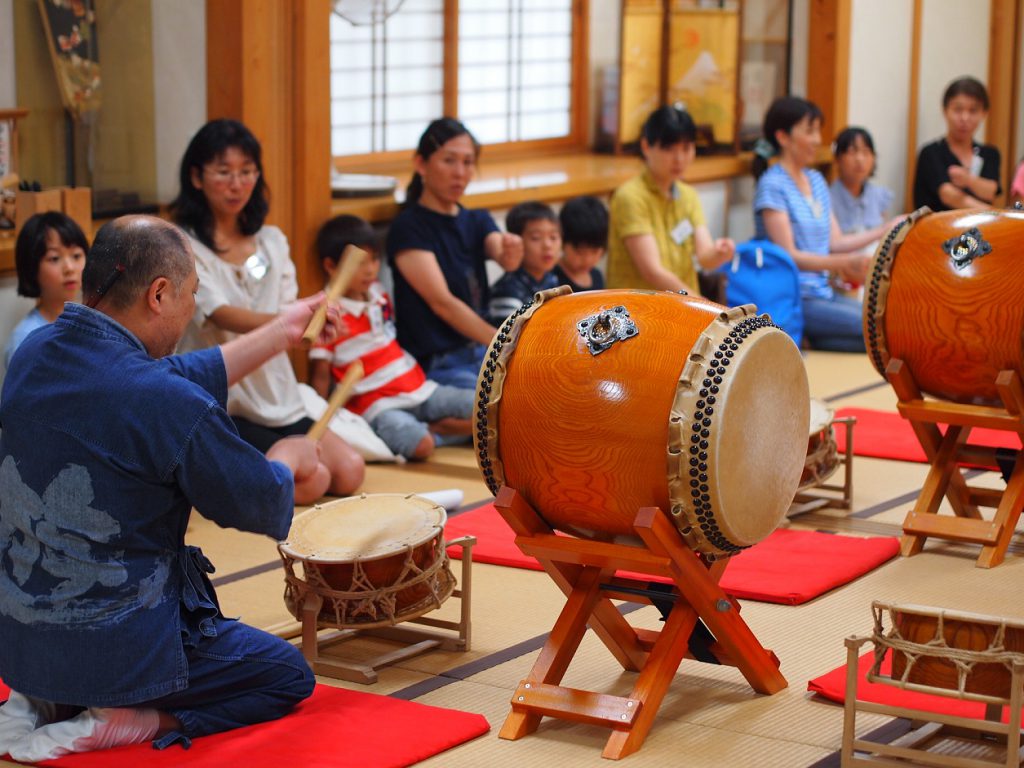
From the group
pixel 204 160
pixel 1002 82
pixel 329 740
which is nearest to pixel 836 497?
pixel 204 160

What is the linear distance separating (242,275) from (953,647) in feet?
8.47

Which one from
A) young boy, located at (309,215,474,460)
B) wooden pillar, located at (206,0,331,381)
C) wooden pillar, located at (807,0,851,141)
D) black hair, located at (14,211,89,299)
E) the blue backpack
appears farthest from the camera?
wooden pillar, located at (807,0,851,141)

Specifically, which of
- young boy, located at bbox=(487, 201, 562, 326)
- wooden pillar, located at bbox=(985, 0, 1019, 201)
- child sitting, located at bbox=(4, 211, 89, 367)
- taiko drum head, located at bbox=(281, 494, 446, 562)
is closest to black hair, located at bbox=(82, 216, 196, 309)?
taiko drum head, located at bbox=(281, 494, 446, 562)

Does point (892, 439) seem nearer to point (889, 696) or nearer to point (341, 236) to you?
point (341, 236)

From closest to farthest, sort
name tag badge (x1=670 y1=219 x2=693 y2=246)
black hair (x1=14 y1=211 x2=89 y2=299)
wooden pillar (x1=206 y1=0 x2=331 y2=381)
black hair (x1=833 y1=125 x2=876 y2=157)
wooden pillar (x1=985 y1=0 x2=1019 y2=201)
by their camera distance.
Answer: black hair (x1=14 y1=211 x2=89 y2=299), wooden pillar (x1=206 y1=0 x2=331 y2=381), name tag badge (x1=670 y1=219 x2=693 y2=246), black hair (x1=833 y1=125 x2=876 y2=157), wooden pillar (x1=985 y1=0 x2=1019 y2=201)

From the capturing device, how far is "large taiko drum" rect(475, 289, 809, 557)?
2.67 m

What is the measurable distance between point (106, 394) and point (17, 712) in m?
0.57

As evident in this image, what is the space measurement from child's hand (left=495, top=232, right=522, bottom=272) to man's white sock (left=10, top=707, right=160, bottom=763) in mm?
2799

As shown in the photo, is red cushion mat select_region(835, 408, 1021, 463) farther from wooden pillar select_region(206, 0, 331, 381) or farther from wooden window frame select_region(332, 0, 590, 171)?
wooden window frame select_region(332, 0, 590, 171)

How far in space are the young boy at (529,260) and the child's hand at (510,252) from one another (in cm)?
11

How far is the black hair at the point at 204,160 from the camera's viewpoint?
176 inches

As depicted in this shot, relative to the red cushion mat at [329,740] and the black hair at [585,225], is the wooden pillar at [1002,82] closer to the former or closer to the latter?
the black hair at [585,225]

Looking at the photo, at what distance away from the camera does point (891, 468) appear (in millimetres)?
4848

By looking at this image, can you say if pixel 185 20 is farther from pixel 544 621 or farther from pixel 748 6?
pixel 748 6
